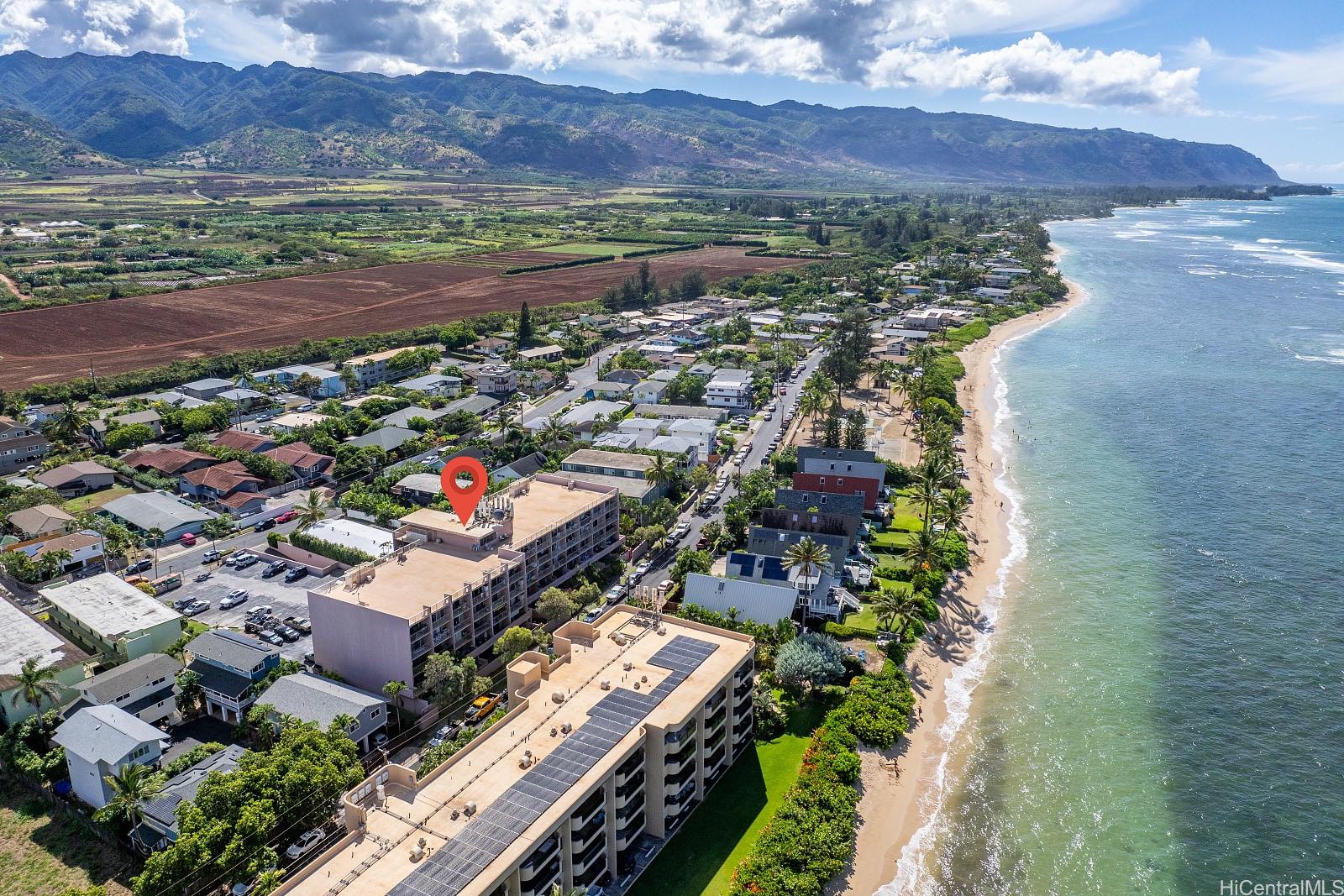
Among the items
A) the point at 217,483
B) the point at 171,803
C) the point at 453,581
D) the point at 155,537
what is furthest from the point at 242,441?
the point at 171,803

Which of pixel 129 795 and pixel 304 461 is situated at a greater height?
pixel 304 461

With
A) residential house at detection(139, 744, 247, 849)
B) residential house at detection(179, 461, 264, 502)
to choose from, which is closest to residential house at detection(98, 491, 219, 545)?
residential house at detection(179, 461, 264, 502)

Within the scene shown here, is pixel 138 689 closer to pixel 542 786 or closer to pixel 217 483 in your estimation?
pixel 542 786

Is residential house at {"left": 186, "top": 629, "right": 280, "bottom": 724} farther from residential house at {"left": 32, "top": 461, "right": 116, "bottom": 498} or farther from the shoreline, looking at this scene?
residential house at {"left": 32, "top": 461, "right": 116, "bottom": 498}

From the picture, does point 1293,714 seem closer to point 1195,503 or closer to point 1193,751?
point 1193,751

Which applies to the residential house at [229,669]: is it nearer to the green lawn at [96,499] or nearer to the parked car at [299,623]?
the parked car at [299,623]

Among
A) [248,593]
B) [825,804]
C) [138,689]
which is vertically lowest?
[248,593]

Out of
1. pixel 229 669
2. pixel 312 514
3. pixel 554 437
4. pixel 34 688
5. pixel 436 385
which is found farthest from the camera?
pixel 436 385
